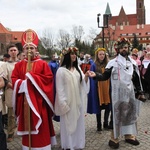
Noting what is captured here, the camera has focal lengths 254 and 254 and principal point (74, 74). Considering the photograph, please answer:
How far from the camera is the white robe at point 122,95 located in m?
4.77

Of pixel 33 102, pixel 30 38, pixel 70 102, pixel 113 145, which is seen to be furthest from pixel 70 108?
pixel 30 38

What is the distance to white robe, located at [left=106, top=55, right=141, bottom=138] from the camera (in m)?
4.77

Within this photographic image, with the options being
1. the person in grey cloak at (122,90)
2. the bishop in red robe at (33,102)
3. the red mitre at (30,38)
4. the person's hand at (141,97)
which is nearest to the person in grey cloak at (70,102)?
the bishop in red robe at (33,102)

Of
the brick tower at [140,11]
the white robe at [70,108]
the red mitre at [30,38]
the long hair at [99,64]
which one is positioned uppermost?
the brick tower at [140,11]

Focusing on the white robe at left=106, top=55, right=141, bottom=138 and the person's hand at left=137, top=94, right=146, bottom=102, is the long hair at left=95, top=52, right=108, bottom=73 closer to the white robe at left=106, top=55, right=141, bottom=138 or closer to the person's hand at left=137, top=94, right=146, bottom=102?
the white robe at left=106, top=55, right=141, bottom=138

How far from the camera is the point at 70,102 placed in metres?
4.51

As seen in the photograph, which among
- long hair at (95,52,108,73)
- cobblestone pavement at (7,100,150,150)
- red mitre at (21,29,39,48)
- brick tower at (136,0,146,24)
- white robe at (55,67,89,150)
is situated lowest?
cobblestone pavement at (7,100,150,150)

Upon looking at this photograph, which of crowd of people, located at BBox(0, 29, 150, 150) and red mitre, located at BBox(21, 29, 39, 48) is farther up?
red mitre, located at BBox(21, 29, 39, 48)

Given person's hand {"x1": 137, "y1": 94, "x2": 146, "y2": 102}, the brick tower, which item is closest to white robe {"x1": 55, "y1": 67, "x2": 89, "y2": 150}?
person's hand {"x1": 137, "y1": 94, "x2": 146, "y2": 102}

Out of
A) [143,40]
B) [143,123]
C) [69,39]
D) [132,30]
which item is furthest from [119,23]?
[143,123]

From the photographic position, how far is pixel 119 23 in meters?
127

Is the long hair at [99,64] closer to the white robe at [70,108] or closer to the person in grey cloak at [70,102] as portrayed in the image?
the person in grey cloak at [70,102]

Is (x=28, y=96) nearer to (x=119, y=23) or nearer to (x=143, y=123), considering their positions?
(x=143, y=123)

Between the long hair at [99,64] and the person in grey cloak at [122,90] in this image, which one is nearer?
the person in grey cloak at [122,90]
